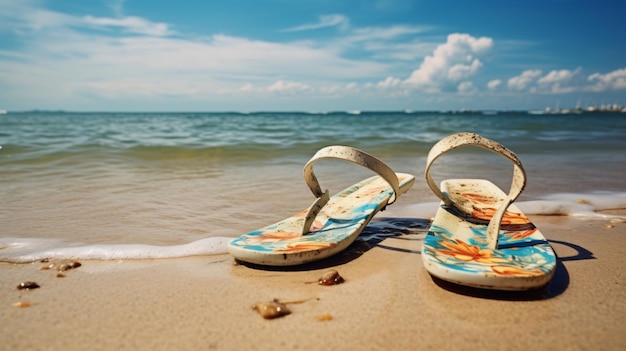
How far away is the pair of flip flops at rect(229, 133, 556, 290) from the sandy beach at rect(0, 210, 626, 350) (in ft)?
0.33

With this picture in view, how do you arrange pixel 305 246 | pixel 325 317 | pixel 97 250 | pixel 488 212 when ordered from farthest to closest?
1. pixel 488 212
2. pixel 97 250
3. pixel 305 246
4. pixel 325 317

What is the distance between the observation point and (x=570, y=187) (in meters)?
4.50

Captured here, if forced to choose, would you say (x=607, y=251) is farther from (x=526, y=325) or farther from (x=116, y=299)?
(x=116, y=299)

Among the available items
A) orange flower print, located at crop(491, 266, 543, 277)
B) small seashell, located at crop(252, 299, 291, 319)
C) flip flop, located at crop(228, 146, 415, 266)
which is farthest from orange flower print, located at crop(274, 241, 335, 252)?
orange flower print, located at crop(491, 266, 543, 277)

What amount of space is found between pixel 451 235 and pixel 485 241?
0.57 feet

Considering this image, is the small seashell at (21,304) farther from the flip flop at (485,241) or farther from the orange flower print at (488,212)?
the orange flower print at (488,212)

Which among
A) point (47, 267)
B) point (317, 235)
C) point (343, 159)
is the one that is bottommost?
point (47, 267)

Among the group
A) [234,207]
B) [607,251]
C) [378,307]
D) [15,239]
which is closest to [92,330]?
[378,307]

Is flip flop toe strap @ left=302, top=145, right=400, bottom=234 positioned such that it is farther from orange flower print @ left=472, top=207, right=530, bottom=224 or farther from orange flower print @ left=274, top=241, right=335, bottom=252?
orange flower print @ left=472, top=207, right=530, bottom=224

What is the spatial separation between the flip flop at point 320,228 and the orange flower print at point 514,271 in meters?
0.79

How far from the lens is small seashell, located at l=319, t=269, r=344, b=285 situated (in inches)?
74.0

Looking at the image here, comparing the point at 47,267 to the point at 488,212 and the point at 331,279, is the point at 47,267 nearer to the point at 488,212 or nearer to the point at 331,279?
the point at 331,279

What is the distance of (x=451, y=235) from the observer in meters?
2.23

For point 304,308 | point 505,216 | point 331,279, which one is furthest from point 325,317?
point 505,216
